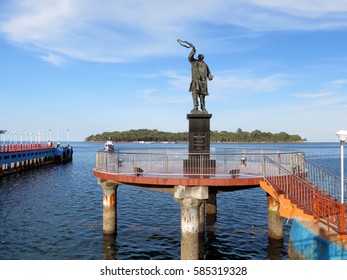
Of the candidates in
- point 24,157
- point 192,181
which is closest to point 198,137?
point 192,181

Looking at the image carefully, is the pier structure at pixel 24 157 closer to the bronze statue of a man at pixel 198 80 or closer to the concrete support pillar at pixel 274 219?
the bronze statue of a man at pixel 198 80

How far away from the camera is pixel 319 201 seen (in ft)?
41.0

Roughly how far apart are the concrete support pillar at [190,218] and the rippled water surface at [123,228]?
471 centimetres

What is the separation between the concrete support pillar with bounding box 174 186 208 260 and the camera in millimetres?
14094

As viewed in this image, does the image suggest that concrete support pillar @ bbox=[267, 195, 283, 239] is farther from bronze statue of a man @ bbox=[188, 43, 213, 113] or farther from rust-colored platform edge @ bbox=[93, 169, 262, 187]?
bronze statue of a man @ bbox=[188, 43, 213, 113]

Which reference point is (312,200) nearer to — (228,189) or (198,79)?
(228,189)

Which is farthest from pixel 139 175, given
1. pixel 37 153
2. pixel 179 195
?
pixel 37 153

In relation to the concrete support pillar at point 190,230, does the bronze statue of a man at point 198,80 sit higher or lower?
higher

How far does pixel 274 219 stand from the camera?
1838cm

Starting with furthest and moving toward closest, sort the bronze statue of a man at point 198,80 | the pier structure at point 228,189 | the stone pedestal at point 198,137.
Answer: the bronze statue of a man at point 198,80
the stone pedestal at point 198,137
the pier structure at point 228,189

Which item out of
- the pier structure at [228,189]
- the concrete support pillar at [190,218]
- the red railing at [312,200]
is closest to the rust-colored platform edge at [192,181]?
the pier structure at [228,189]

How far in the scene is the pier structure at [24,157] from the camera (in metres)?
56.1

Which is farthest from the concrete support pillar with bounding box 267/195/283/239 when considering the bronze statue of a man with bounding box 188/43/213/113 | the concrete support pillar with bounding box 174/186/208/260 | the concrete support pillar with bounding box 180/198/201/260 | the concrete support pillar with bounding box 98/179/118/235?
the concrete support pillar with bounding box 98/179/118/235

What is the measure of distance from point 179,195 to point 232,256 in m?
6.64
